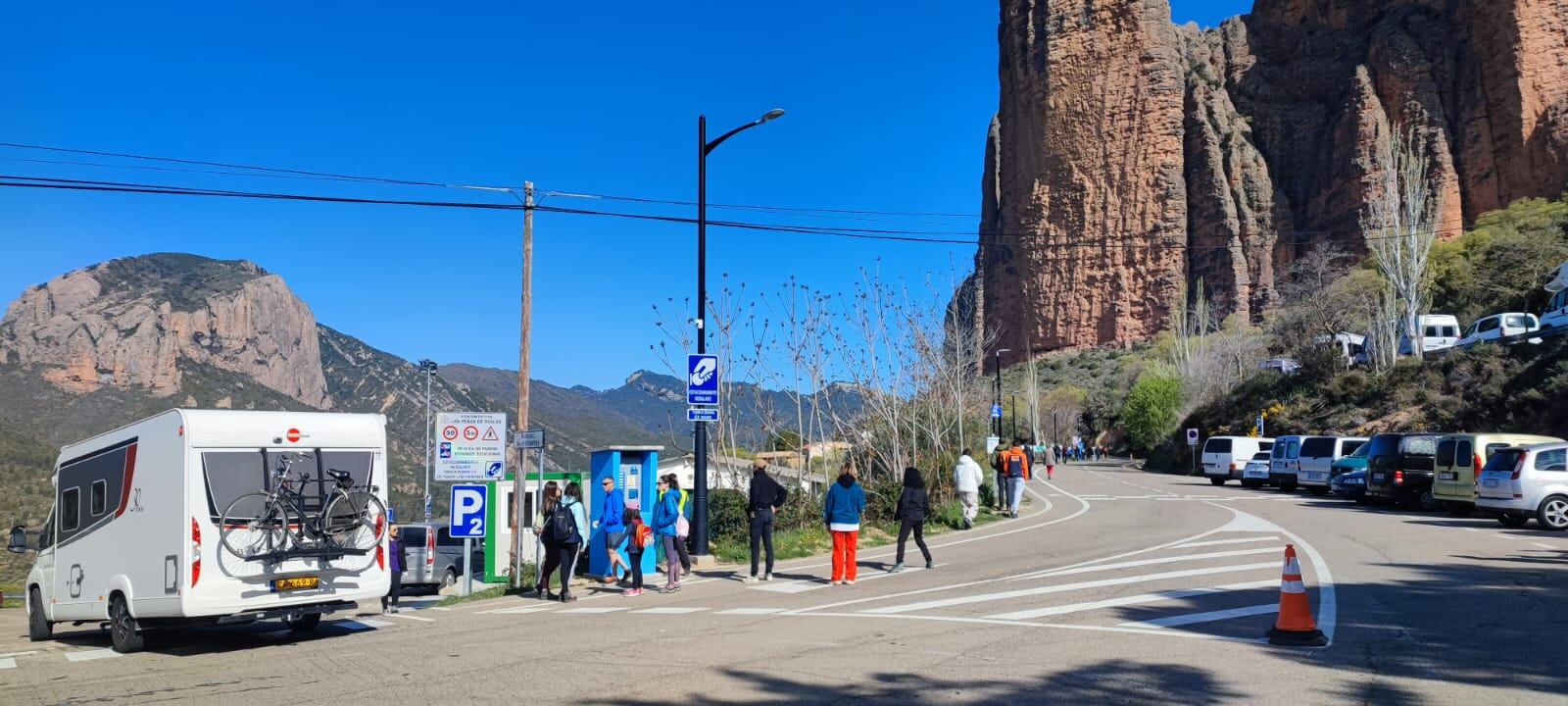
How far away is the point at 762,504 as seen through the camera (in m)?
14.5

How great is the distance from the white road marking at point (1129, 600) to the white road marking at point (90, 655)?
902 cm

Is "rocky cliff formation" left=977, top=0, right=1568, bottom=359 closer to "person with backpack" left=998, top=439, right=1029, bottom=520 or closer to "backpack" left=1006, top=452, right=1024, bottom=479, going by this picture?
"person with backpack" left=998, top=439, right=1029, bottom=520

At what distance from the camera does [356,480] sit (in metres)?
11.5

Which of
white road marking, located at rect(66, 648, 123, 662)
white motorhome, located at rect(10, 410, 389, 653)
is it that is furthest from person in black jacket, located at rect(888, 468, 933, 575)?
white road marking, located at rect(66, 648, 123, 662)

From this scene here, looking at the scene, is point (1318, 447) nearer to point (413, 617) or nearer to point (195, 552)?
point (413, 617)

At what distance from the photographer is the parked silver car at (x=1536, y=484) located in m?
18.9

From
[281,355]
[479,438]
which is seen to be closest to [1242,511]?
[479,438]

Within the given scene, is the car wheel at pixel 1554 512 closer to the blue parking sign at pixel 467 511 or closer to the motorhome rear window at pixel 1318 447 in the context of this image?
the motorhome rear window at pixel 1318 447

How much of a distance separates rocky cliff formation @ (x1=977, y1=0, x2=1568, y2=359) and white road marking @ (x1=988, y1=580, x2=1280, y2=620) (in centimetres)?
8517

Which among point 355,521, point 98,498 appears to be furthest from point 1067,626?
point 98,498

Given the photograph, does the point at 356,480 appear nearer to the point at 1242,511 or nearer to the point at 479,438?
the point at 479,438

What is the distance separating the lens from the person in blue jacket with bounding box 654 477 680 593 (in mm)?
14352

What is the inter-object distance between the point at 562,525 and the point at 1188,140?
10691 cm

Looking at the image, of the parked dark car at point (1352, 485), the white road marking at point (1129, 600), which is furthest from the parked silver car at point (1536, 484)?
the white road marking at point (1129, 600)
